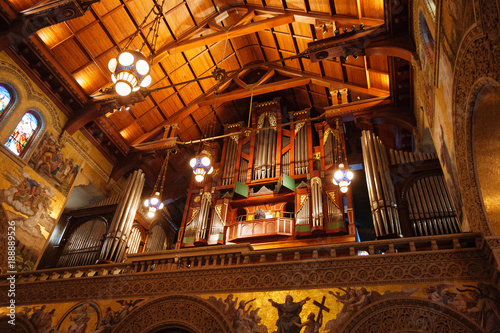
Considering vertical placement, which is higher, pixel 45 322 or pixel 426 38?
pixel 426 38

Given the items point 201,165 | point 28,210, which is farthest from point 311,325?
point 28,210

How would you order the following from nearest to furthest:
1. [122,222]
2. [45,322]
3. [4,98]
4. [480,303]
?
[480,303]
[45,322]
[4,98]
[122,222]

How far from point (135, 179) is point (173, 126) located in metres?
2.42

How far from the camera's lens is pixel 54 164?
10586mm

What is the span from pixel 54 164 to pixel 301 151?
7.41 meters

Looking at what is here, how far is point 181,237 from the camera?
1164 centimetres

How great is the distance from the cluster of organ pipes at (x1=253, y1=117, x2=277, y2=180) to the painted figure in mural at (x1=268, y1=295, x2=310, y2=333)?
6.50m

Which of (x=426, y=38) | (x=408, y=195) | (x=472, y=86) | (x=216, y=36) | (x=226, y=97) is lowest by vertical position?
(x=472, y=86)

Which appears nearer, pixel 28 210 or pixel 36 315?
pixel 36 315

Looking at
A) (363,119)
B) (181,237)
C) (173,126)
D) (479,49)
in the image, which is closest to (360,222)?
(363,119)

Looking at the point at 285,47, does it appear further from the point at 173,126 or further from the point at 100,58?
the point at 100,58

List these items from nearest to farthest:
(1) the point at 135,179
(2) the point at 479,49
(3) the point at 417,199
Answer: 1. (2) the point at 479,49
2. (3) the point at 417,199
3. (1) the point at 135,179

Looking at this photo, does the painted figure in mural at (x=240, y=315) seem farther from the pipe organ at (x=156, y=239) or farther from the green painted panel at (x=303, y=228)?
the pipe organ at (x=156, y=239)

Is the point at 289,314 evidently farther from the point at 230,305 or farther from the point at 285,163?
the point at 285,163
